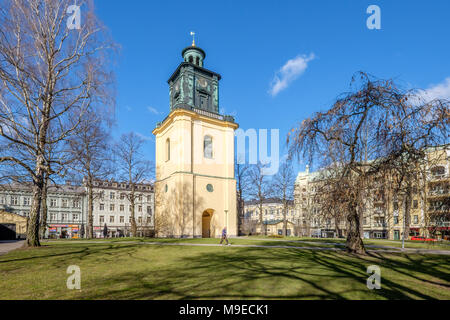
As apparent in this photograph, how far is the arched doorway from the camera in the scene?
31125 millimetres

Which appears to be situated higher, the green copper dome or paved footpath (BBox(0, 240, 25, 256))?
the green copper dome

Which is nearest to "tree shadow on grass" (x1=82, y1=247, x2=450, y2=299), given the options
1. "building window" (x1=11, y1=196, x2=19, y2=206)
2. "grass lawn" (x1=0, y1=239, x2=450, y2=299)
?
"grass lawn" (x1=0, y1=239, x2=450, y2=299)

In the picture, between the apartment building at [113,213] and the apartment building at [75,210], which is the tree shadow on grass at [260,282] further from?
the apartment building at [113,213]

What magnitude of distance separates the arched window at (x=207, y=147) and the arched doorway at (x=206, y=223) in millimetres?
6508

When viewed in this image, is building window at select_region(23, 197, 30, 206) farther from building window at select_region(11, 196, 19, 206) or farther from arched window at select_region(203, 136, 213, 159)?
arched window at select_region(203, 136, 213, 159)

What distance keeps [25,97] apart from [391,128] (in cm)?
1681

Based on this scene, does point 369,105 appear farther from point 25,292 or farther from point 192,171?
point 192,171

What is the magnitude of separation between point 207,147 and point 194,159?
8.60 ft

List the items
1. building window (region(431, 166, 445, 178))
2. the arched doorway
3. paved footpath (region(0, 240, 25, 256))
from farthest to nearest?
the arched doorway, paved footpath (region(0, 240, 25, 256)), building window (region(431, 166, 445, 178))

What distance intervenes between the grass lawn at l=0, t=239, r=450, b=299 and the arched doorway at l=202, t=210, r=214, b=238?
63.7 feet

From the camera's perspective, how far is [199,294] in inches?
245

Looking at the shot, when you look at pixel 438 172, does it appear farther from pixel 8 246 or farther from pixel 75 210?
pixel 75 210

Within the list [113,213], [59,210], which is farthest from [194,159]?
[59,210]
